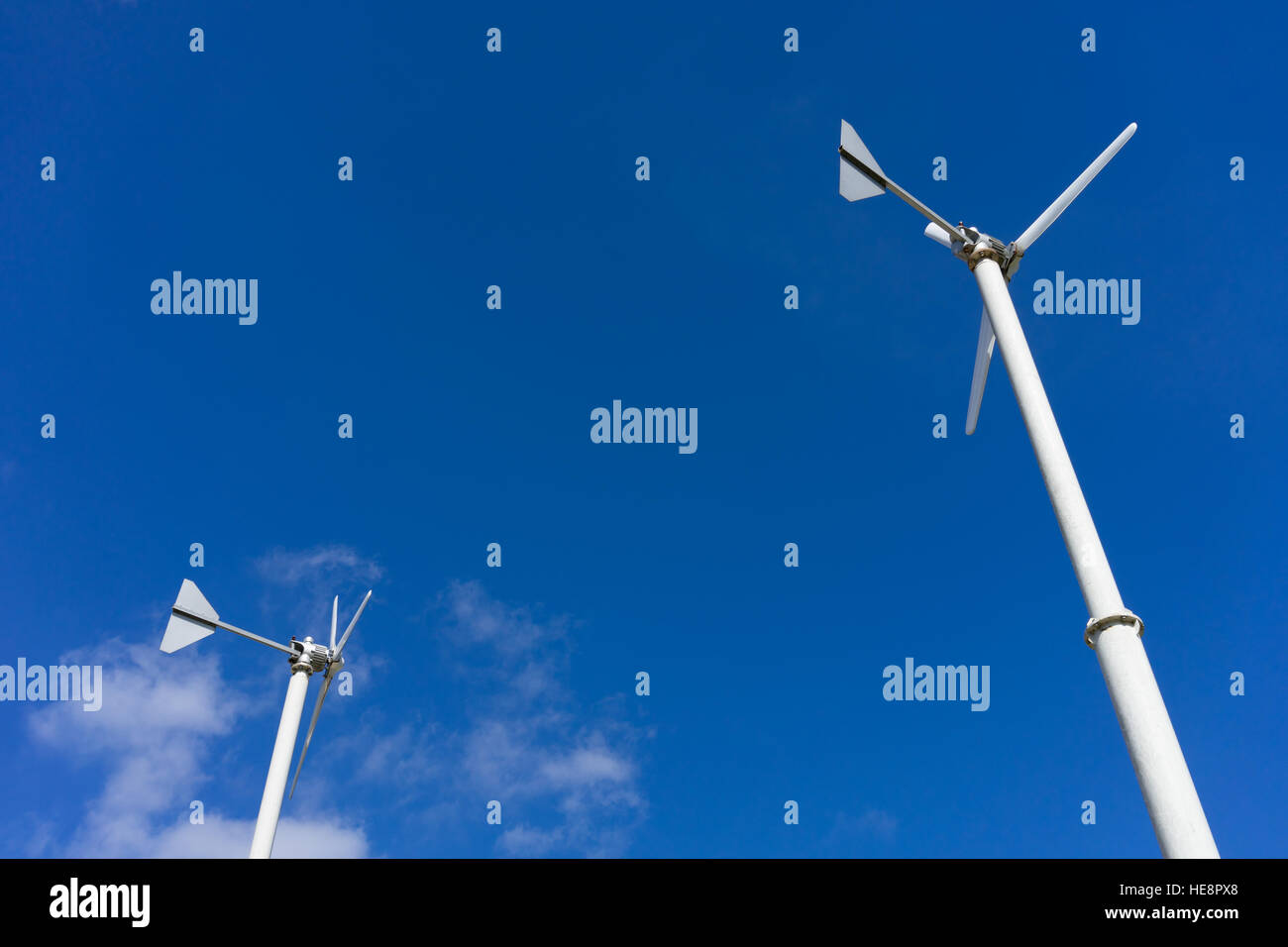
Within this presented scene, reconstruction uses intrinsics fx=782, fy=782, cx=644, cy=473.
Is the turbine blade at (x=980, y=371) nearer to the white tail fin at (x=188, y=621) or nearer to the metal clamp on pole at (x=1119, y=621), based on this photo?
the metal clamp on pole at (x=1119, y=621)

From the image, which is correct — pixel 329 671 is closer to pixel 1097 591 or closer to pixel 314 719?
pixel 314 719

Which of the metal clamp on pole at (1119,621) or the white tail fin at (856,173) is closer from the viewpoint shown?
the metal clamp on pole at (1119,621)

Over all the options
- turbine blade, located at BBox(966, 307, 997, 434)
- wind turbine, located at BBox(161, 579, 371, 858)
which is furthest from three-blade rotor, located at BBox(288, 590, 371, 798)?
turbine blade, located at BBox(966, 307, 997, 434)

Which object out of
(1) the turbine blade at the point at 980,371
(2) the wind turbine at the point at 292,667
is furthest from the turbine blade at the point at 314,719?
(1) the turbine blade at the point at 980,371

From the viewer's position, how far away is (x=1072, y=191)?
17531mm

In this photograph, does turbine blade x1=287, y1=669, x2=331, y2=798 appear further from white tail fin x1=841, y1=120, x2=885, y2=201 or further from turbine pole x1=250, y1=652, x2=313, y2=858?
white tail fin x1=841, y1=120, x2=885, y2=201

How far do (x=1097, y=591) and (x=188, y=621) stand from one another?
96.3 feet

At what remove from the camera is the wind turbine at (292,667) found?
81.0 feet

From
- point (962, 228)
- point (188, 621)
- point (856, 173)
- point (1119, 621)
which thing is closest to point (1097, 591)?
point (1119, 621)

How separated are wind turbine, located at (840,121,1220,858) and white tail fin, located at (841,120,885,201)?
718 millimetres
